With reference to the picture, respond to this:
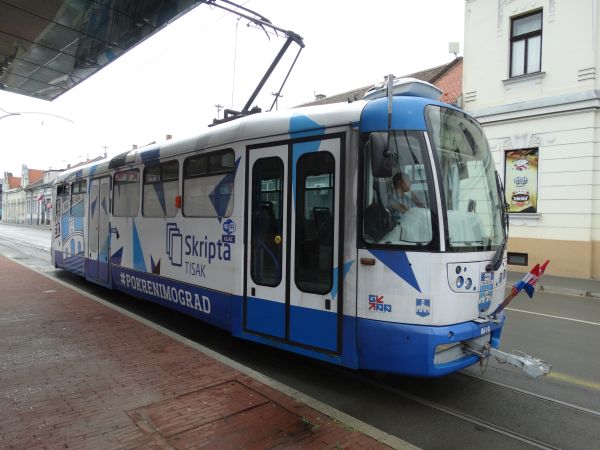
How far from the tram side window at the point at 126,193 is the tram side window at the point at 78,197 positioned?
6.82ft

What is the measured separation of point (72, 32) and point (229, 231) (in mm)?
5729

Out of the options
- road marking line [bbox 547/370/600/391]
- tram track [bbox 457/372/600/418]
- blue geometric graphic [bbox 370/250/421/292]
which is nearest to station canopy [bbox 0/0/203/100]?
blue geometric graphic [bbox 370/250/421/292]

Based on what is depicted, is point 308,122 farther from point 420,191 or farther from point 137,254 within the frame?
point 137,254

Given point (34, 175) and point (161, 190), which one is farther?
point (34, 175)

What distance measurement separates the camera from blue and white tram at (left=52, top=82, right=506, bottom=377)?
4.34 m


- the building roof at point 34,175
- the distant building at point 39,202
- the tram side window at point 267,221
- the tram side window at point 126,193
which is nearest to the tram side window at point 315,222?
the tram side window at point 267,221

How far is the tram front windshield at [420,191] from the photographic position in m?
4.36

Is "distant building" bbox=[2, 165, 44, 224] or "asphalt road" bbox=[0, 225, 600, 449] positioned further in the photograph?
"distant building" bbox=[2, 165, 44, 224]

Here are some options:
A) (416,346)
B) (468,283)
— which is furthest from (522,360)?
(416,346)

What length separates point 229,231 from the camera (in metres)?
5.95

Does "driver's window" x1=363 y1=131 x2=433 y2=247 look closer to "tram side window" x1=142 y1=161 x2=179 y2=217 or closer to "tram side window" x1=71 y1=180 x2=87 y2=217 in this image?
"tram side window" x1=142 y1=161 x2=179 y2=217

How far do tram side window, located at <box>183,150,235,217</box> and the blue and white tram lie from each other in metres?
0.03

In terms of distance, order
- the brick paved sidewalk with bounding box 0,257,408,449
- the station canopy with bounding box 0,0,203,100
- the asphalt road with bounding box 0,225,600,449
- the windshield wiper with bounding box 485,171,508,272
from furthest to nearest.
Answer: the station canopy with bounding box 0,0,203,100 < the windshield wiper with bounding box 485,171,508,272 < the asphalt road with bounding box 0,225,600,449 < the brick paved sidewalk with bounding box 0,257,408,449

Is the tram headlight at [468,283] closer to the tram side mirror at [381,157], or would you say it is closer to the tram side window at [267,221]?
the tram side mirror at [381,157]
